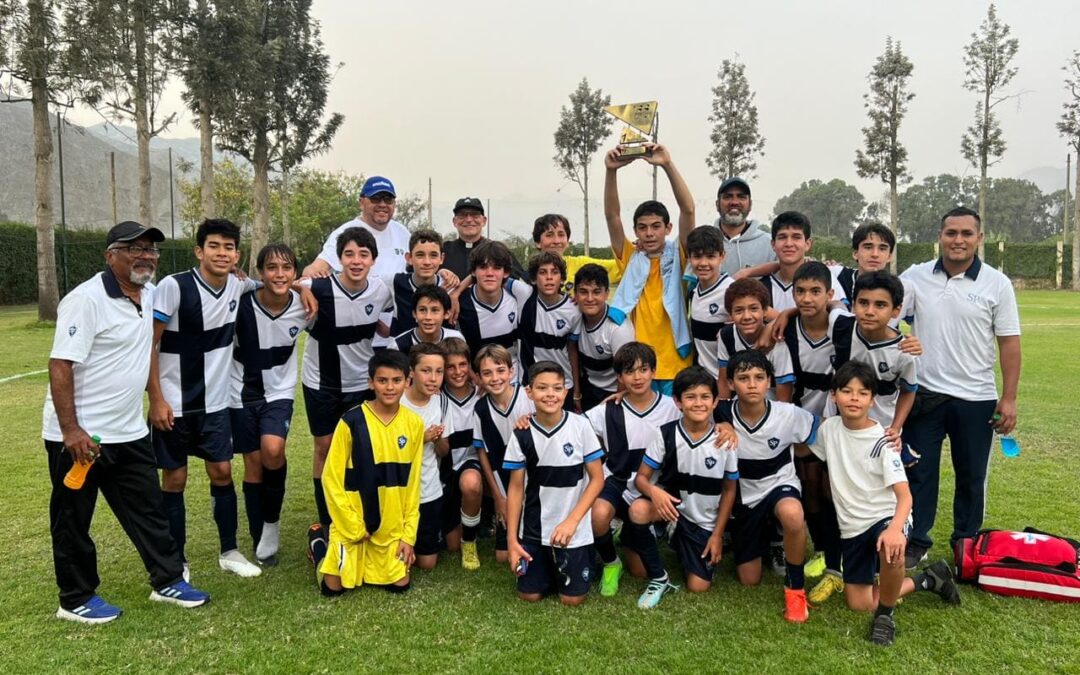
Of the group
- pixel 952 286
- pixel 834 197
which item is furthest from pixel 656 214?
pixel 834 197

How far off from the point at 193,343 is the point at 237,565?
132cm

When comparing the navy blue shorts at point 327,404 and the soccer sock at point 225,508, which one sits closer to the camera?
the soccer sock at point 225,508

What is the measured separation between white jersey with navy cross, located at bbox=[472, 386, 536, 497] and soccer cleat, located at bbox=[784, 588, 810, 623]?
1679 mm

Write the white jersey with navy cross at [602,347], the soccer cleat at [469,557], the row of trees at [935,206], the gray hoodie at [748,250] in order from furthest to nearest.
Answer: the row of trees at [935,206] < the gray hoodie at [748,250] < the white jersey with navy cross at [602,347] < the soccer cleat at [469,557]

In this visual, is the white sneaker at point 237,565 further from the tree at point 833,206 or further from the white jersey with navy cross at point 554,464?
the tree at point 833,206

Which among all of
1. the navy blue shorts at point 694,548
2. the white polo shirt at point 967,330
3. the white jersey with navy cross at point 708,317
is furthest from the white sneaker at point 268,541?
the white polo shirt at point 967,330

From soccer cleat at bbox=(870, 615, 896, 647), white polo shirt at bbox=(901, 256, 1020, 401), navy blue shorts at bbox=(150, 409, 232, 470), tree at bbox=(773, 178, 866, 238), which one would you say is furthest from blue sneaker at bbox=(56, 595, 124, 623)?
tree at bbox=(773, 178, 866, 238)

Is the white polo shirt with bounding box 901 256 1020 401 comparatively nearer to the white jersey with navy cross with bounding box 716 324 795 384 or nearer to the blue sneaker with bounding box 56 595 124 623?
the white jersey with navy cross with bounding box 716 324 795 384

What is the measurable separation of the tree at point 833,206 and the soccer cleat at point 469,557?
8429 centimetres

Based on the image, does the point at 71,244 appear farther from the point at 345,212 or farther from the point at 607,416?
the point at 607,416

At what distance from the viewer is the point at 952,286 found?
4008 millimetres

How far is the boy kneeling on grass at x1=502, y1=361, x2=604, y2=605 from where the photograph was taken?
A: 3.67 meters

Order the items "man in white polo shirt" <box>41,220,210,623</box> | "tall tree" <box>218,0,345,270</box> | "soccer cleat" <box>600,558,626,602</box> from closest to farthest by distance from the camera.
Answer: "man in white polo shirt" <box>41,220,210,623</box> → "soccer cleat" <box>600,558,626,602</box> → "tall tree" <box>218,0,345,270</box>

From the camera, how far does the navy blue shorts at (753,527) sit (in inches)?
147
